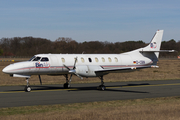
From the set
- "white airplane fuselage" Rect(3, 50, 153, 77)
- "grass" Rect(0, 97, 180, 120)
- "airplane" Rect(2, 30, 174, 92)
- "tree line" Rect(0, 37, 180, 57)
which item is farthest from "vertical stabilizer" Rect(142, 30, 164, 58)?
"tree line" Rect(0, 37, 180, 57)

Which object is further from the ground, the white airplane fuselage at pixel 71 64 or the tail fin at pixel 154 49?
the tail fin at pixel 154 49

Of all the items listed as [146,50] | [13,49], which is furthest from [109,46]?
[146,50]

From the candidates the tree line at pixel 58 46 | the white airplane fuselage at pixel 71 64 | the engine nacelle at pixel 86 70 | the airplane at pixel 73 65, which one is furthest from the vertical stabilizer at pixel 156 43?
the tree line at pixel 58 46

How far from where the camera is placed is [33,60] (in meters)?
20.3

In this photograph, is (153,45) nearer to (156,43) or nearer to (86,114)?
(156,43)

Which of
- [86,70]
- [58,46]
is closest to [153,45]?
[86,70]

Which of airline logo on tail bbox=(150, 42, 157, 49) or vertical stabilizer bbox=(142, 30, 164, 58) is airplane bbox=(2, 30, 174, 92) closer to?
vertical stabilizer bbox=(142, 30, 164, 58)

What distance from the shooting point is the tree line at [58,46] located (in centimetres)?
7962

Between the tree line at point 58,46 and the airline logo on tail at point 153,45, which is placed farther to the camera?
the tree line at point 58,46

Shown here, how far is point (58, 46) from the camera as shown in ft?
263

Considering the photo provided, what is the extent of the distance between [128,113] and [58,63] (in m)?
11.1

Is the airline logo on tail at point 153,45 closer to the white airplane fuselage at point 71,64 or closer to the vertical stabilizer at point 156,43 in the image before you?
the vertical stabilizer at point 156,43

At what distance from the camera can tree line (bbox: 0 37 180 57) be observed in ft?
261

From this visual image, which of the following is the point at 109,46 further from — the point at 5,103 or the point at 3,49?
the point at 5,103
